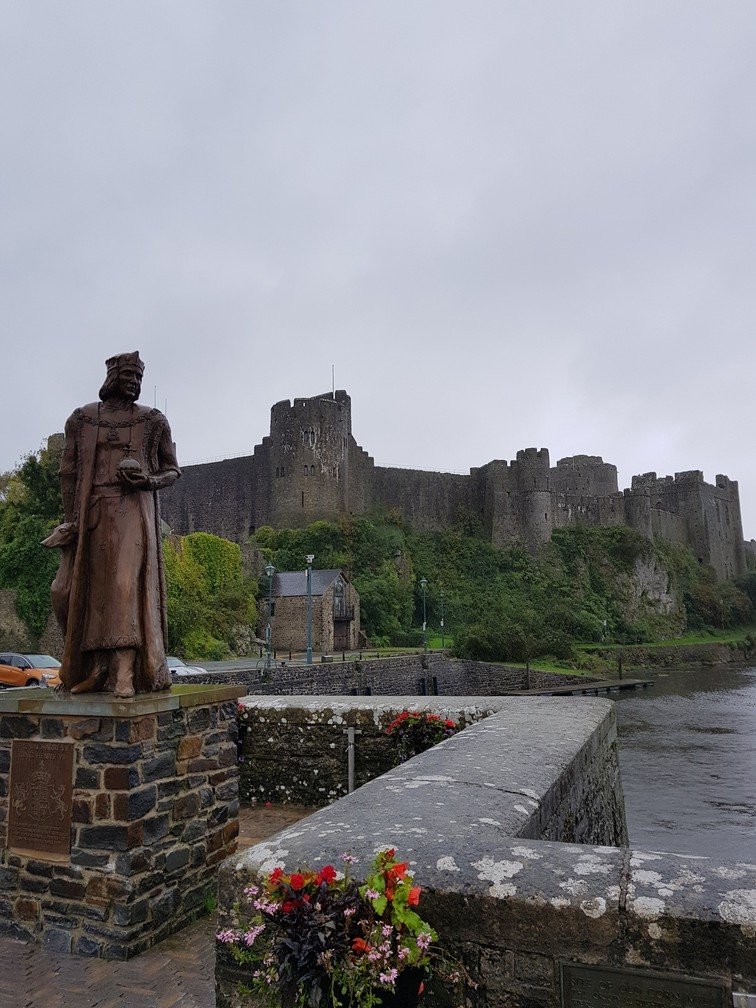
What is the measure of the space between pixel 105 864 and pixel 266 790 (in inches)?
109

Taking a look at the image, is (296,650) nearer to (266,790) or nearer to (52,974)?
(266,790)

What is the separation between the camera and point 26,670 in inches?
722

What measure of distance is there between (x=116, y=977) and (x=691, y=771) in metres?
17.8

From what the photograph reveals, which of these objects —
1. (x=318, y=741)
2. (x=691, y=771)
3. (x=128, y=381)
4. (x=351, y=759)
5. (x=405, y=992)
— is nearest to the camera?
(x=405, y=992)

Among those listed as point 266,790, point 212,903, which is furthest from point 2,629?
point 212,903

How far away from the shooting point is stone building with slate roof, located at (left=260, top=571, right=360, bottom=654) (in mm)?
39656

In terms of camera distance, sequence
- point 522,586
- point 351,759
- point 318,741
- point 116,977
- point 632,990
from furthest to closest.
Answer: point 522,586 < point 318,741 < point 351,759 < point 116,977 < point 632,990

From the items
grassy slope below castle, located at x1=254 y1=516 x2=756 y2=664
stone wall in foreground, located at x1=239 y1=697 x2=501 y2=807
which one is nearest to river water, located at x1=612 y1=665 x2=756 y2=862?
stone wall in foreground, located at x1=239 y1=697 x2=501 y2=807

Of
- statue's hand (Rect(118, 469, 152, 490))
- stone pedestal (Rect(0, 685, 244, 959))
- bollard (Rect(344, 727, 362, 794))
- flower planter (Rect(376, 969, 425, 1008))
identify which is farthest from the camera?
bollard (Rect(344, 727, 362, 794))

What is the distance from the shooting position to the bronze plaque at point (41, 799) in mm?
4070

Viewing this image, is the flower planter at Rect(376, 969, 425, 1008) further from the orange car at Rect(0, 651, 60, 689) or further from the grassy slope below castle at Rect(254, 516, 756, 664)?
the grassy slope below castle at Rect(254, 516, 756, 664)

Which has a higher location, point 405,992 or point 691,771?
point 405,992

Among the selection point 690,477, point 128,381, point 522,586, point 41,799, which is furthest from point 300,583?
point 690,477

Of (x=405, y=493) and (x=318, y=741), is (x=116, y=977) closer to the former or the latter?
(x=318, y=741)
